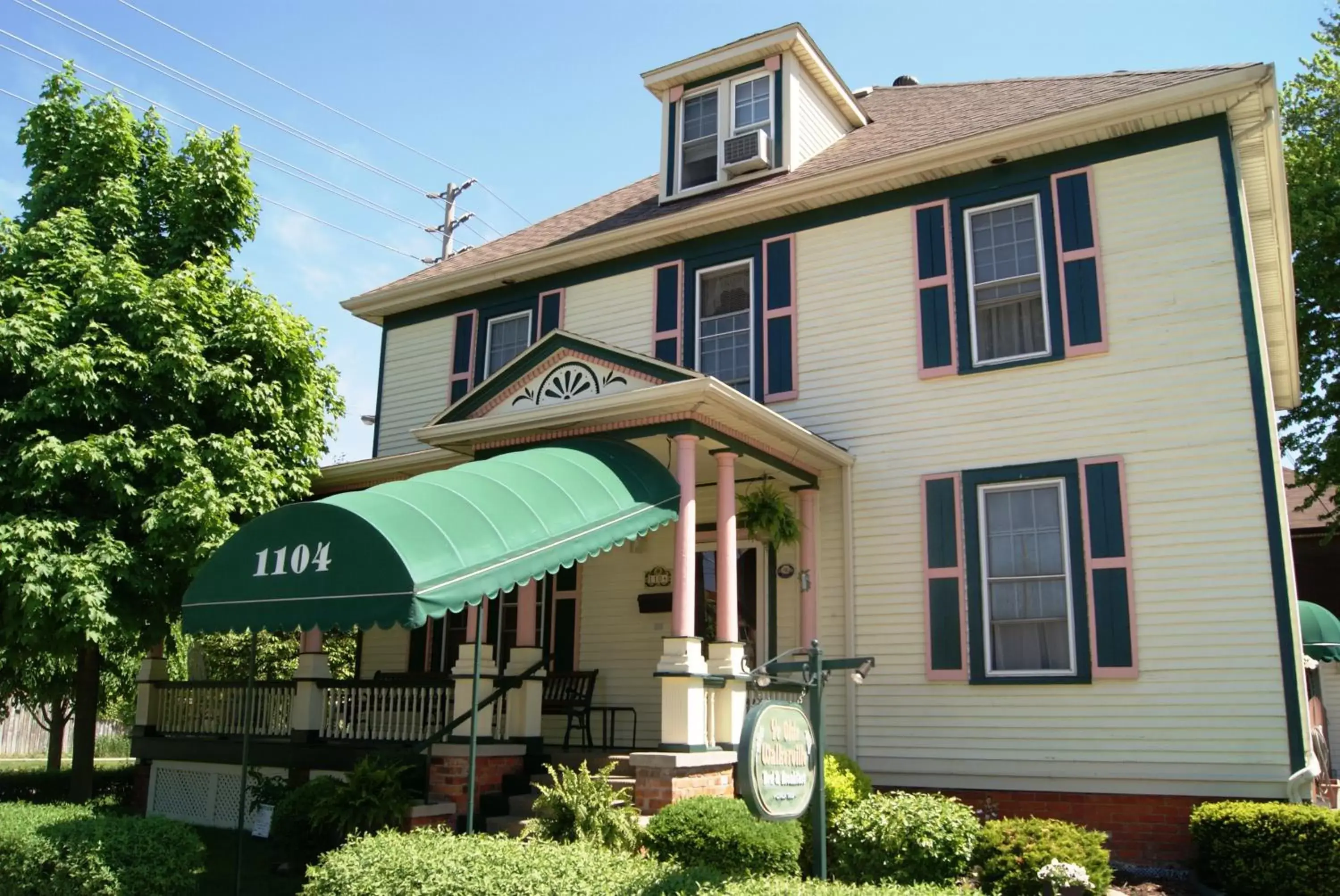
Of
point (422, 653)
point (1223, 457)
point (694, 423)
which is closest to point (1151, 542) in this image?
point (1223, 457)

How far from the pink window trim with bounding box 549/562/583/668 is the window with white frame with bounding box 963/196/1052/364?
19.5ft

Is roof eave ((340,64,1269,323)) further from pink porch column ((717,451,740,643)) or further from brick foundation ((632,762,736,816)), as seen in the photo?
brick foundation ((632,762,736,816))

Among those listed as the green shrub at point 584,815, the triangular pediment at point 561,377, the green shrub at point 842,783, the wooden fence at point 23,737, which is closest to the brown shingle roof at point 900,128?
the triangular pediment at point 561,377

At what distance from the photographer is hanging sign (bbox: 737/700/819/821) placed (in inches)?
240

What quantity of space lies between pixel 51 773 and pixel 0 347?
8944 mm

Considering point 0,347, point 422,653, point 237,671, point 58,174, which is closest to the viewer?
point 0,347

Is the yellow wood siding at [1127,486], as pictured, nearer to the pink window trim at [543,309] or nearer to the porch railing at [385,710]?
the pink window trim at [543,309]

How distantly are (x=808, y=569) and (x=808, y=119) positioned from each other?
6641mm

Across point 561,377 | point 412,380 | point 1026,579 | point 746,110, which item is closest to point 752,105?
point 746,110

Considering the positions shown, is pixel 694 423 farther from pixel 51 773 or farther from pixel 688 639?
pixel 51 773

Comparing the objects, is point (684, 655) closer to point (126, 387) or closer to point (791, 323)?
point (791, 323)

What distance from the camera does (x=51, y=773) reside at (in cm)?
1738

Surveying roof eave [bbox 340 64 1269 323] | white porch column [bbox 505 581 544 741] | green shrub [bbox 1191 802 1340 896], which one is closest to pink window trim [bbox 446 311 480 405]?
roof eave [bbox 340 64 1269 323]

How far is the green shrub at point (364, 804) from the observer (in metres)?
9.72
